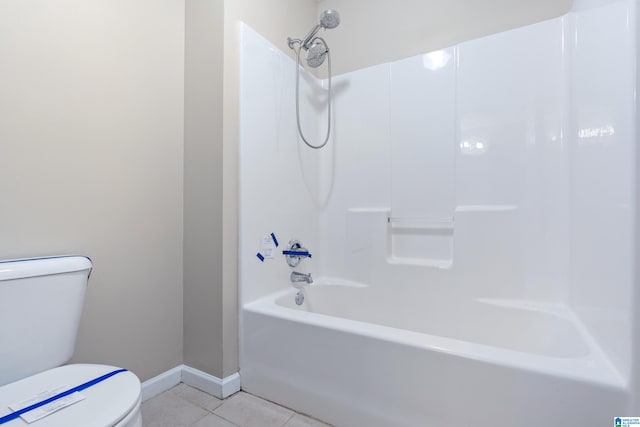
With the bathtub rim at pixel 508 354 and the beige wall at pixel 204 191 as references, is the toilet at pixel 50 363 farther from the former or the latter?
the bathtub rim at pixel 508 354

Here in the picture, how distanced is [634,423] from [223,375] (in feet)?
4.95

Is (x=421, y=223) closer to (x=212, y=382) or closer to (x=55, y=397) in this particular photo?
(x=212, y=382)

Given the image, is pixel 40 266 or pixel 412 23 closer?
pixel 40 266

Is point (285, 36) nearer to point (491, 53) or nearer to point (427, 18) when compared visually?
point (427, 18)

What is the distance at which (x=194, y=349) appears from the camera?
5.34ft

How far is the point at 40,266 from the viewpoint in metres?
1.05

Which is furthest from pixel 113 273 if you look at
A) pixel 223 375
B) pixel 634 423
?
pixel 634 423

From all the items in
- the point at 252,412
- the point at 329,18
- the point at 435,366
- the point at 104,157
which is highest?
the point at 329,18

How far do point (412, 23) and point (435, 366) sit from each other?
6.50 feet

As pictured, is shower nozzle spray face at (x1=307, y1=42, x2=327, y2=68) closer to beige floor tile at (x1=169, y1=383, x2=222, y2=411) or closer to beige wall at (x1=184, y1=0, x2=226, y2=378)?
beige wall at (x1=184, y1=0, x2=226, y2=378)

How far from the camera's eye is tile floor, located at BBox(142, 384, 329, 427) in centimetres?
133

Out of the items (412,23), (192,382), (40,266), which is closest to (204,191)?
(40,266)

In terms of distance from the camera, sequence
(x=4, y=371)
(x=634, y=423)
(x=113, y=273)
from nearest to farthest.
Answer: (x=634, y=423) < (x=4, y=371) < (x=113, y=273)

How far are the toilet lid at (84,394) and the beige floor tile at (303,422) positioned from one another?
27.8 inches
